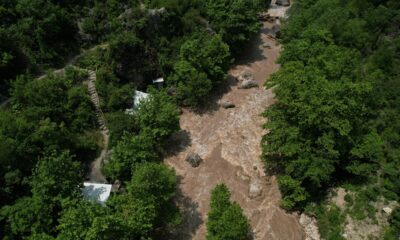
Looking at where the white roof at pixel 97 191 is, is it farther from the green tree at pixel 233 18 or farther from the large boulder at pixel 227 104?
the green tree at pixel 233 18

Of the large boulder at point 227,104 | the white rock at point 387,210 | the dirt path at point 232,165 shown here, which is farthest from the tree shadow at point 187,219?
the white rock at point 387,210

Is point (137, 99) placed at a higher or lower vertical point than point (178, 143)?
higher

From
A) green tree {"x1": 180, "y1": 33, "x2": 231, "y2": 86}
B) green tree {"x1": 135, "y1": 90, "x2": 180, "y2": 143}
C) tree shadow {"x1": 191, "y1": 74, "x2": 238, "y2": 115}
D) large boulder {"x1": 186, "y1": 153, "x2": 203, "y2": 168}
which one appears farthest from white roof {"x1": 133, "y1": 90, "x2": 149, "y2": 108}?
large boulder {"x1": 186, "y1": 153, "x2": 203, "y2": 168}

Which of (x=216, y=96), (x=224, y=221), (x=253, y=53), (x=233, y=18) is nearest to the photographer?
(x=224, y=221)

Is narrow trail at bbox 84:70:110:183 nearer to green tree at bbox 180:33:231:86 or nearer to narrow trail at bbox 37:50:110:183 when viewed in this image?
narrow trail at bbox 37:50:110:183

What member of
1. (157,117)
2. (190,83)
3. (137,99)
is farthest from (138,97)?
(190,83)

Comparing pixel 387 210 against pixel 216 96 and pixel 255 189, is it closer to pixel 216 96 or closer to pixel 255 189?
pixel 255 189

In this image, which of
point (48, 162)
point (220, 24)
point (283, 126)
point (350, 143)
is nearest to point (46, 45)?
point (48, 162)
